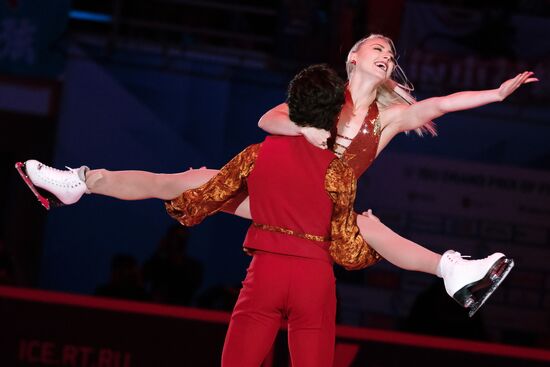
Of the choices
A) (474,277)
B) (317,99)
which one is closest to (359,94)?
(317,99)

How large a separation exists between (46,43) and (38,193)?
413 cm

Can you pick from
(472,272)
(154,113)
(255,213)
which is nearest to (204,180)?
(255,213)

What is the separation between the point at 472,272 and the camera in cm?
398

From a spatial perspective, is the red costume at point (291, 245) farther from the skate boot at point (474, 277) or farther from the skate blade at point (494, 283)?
the skate blade at point (494, 283)

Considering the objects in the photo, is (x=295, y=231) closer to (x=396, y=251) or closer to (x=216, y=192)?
(x=216, y=192)

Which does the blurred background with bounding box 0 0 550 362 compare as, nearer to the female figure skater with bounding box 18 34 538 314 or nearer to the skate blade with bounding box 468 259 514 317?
the female figure skater with bounding box 18 34 538 314

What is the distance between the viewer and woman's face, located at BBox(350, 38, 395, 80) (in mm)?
4387

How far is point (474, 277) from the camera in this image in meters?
3.98

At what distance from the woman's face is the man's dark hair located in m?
0.57

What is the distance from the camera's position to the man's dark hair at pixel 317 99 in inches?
150

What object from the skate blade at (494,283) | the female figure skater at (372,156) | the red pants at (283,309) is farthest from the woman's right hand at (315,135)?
the skate blade at (494,283)

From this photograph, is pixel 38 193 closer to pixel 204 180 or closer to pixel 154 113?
pixel 204 180

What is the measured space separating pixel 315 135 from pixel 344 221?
13.6 inches

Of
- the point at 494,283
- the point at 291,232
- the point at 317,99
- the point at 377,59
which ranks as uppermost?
the point at 377,59
